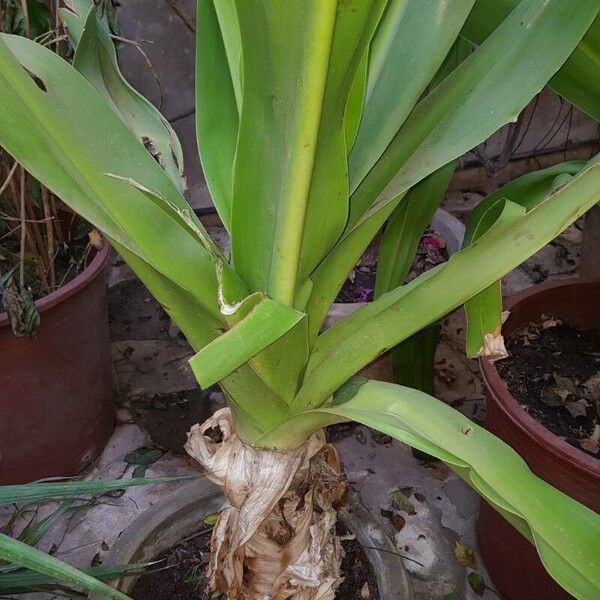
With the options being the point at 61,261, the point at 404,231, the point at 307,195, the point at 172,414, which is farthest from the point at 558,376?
the point at 61,261

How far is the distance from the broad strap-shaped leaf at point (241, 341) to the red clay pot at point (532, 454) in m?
0.45

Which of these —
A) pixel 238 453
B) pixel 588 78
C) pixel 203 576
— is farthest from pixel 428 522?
pixel 588 78

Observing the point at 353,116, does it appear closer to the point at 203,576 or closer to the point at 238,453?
the point at 238,453

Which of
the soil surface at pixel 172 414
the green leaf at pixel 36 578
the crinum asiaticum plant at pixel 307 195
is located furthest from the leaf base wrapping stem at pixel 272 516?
the soil surface at pixel 172 414

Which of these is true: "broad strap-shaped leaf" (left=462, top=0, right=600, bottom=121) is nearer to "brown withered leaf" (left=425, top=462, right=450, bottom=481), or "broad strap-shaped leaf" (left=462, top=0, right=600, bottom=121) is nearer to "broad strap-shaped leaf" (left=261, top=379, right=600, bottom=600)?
"broad strap-shaped leaf" (left=261, top=379, right=600, bottom=600)

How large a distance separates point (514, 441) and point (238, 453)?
36 cm

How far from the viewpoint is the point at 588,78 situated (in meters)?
0.51

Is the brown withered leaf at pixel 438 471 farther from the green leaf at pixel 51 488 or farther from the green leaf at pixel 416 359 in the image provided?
the green leaf at pixel 51 488

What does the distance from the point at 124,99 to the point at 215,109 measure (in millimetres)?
111

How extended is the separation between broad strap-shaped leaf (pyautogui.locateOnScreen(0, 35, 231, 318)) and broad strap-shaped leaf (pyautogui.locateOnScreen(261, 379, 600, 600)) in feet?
0.47

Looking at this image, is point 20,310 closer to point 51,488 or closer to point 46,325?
point 46,325

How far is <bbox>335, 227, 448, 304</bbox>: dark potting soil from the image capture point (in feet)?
3.96

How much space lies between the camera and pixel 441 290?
1.48ft

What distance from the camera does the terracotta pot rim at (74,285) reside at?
2.85 feet
